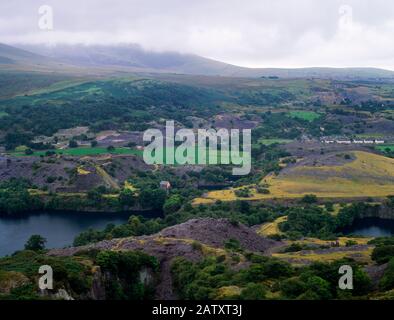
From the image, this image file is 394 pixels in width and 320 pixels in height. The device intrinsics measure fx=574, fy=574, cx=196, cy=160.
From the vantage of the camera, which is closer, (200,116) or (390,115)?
(390,115)

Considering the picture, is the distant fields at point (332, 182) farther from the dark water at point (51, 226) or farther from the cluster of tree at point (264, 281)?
the cluster of tree at point (264, 281)

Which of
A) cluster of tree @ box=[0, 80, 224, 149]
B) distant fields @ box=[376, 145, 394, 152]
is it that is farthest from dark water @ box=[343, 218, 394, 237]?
cluster of tree @ box=[0, 80, 224, 149]
